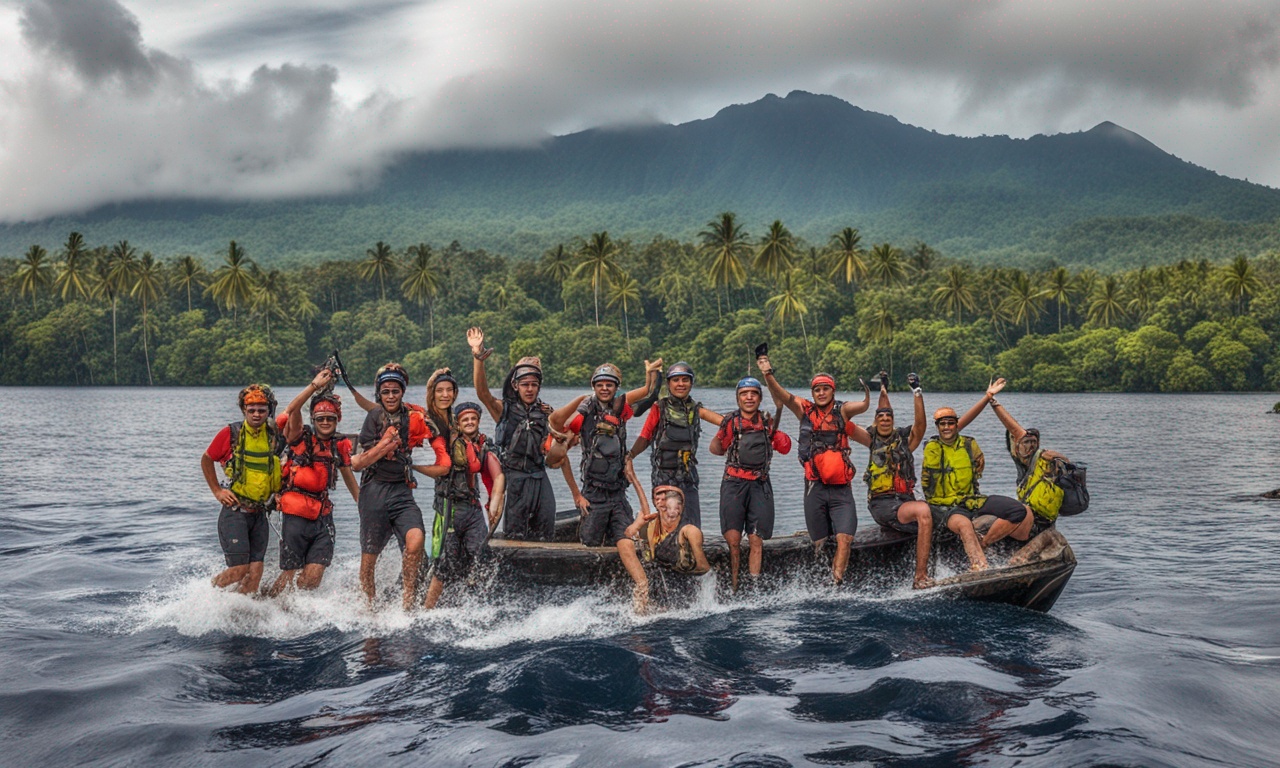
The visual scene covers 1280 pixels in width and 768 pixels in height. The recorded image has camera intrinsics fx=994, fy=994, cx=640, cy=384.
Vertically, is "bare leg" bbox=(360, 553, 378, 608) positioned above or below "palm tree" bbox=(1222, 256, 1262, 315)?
below

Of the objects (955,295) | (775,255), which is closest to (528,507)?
(775,255)

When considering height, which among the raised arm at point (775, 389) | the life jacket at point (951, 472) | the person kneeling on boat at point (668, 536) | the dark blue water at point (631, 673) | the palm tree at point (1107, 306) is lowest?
the dark blue water at point (631, 673)

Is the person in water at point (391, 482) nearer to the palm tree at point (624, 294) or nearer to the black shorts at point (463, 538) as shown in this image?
the black shorts at point (463, 538)

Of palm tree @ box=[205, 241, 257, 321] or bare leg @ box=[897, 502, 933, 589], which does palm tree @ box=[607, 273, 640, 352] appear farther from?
bare leg @ box=[897, 502, 933, 589]

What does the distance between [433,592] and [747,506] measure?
339 centimetres

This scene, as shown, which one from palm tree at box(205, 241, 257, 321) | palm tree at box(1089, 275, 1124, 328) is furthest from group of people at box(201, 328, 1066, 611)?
palm tree at box(205, 241, 257, 321)

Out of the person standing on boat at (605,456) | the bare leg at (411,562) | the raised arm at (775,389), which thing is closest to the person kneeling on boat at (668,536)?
the person standing on boat at (605,456)

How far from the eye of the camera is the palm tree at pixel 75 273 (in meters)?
101

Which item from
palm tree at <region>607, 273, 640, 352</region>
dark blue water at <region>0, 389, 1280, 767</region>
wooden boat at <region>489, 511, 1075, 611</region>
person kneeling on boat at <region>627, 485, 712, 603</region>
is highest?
palm tree at <region>607, 273, 640, 352</region>

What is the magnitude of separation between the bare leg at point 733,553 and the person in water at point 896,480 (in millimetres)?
1572

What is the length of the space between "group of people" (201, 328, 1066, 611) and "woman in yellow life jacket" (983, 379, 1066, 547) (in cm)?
2

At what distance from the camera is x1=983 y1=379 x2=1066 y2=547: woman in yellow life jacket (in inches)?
431

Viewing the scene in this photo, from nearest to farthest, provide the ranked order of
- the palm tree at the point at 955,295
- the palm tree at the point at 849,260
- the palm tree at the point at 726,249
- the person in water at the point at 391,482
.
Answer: the person in water at the point at 391,482, the palm tree at the point at 955,295, the palm tree at the point at 726,249, the palm tree at the point at 849,260

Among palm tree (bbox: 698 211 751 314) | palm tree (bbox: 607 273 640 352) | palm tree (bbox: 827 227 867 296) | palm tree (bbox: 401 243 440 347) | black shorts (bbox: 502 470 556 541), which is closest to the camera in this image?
black shorts (bbox: 502 470 556 541)
